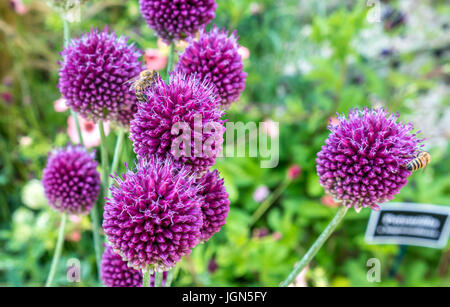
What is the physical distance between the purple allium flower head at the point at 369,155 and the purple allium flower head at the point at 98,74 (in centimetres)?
32

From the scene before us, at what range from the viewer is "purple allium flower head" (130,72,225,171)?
1.41ft

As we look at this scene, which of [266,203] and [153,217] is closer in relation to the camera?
[153,217]

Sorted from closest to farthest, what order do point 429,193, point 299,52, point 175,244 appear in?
point 175,244, point 429,193, point 299,52

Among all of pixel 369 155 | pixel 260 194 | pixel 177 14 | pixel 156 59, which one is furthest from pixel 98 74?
pixel 260 194

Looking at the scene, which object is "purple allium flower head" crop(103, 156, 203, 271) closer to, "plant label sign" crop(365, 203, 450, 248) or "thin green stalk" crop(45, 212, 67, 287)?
"thin green stalk" crop(45, 212, 67, 287)

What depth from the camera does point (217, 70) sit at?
54cm

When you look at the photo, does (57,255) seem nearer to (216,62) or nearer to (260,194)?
(216,62)

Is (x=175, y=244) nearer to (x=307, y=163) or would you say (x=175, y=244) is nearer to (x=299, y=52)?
(x=307, y=163)

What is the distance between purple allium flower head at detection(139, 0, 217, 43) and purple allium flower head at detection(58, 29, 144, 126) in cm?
8

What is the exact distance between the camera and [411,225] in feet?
3.46

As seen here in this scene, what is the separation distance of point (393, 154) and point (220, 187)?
23 centimetres

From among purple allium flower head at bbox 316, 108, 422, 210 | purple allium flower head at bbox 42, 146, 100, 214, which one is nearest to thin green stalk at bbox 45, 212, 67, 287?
purple allium flower head at bbox 42, 146, 100, 214

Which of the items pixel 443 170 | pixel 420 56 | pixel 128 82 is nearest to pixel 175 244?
pixel 128 82

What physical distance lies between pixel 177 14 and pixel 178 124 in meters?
0.26
